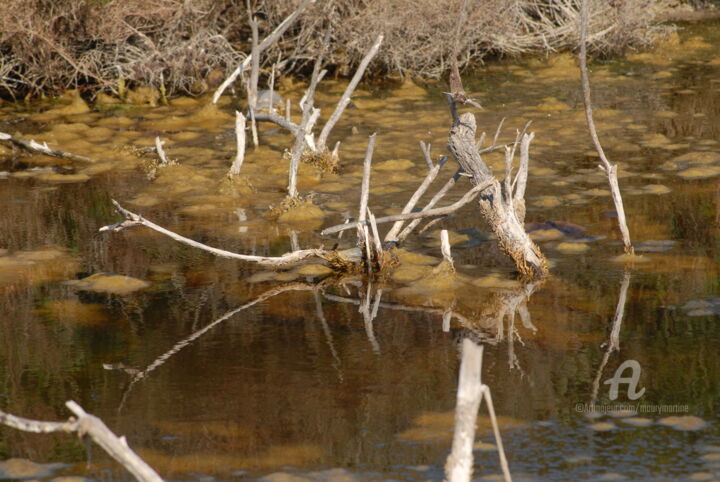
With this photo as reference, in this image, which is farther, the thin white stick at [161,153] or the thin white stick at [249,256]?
the thin white stick at [161,153]

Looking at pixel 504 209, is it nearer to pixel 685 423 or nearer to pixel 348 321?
pixel 348 321

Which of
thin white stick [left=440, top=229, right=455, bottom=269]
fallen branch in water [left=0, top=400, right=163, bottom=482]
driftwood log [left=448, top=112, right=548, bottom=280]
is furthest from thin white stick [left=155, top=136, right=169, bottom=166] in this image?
fallen branch in water [left=0, top=400, right=163, bottom=482]

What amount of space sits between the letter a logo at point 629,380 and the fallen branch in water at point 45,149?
580 cm

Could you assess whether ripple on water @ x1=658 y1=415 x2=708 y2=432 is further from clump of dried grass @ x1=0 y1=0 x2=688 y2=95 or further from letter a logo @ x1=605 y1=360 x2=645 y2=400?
clump of dried grass @ x1=0 y1=0 x2=688 y2=95

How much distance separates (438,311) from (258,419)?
1.54 metres

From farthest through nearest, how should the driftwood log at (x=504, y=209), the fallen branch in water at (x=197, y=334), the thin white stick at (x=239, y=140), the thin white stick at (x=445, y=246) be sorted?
the thin white stick at (x=239, y=140) → the driftwood log at (x=504, y=209) → the thin white stick at (x=445, y=246) → the fallen branch in water at (x=197, y=334)

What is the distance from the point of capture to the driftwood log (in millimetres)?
6266

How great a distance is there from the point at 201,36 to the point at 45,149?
2.81 meters

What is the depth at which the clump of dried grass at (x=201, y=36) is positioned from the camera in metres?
11.2

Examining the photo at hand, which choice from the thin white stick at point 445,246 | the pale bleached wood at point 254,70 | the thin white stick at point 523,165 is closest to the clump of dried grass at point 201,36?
the pale bleached wood at point 254,70

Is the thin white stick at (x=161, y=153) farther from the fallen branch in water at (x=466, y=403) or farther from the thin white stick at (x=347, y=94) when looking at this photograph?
the fallen branch in water at (x=466, y=403)

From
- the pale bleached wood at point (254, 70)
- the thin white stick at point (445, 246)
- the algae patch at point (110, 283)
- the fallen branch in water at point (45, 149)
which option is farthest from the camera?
the fallen branch in water at point (45, 149)

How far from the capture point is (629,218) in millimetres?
7477

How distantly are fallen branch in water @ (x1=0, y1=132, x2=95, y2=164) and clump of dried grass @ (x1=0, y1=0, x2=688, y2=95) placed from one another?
164 cm
